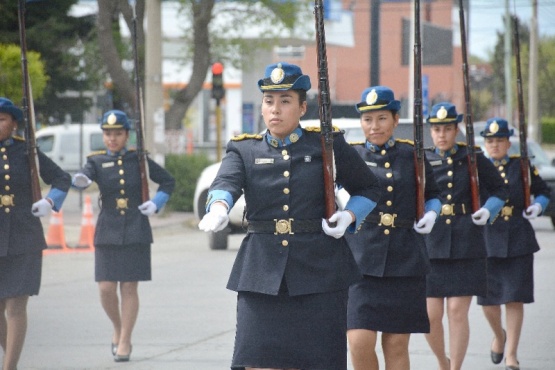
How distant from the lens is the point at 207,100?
6869 cm

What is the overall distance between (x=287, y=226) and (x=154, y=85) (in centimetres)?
1837

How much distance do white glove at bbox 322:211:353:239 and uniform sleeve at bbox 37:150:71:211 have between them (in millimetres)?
3391

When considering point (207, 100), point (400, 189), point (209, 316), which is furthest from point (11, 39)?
point (207, 100)

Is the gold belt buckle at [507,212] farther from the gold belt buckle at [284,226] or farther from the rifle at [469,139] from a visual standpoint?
the gold belt buckle at [284,226]

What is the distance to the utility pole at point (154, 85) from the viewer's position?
77.7ft

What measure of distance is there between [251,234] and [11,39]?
49.9 feet

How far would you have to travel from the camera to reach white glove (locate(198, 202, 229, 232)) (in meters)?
5.23

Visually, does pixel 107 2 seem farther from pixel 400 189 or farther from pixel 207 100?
pixel 207 100

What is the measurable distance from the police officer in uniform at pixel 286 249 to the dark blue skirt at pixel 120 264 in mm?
3750

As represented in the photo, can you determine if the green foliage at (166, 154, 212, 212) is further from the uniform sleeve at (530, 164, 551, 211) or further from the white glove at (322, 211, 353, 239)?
the white glove at (322, 211, 353, 239)

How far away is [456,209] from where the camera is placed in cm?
850

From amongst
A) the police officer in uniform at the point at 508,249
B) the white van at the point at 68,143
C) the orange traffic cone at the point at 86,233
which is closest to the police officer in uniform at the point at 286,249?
the police officer in uniform at the point at 508,249

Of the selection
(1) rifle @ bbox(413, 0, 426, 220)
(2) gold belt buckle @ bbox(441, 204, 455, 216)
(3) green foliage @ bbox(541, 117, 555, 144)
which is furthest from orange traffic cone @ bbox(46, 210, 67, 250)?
(3) green foliage @ bbox(541, 117, 555, 144)

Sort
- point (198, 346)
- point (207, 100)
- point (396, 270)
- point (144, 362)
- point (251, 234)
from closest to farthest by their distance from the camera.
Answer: point (251, 234) < point (396, 270) < point (144, 362) < point (198, 346) < point (207, 100)
